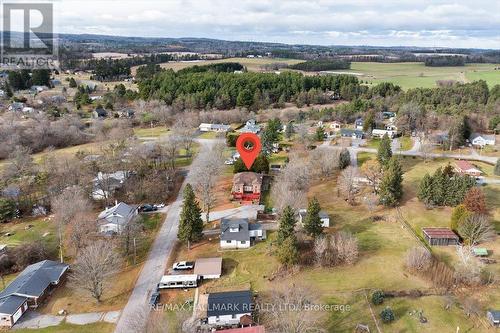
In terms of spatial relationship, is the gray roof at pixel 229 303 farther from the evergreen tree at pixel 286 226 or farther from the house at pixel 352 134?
the house at pixel 352 134

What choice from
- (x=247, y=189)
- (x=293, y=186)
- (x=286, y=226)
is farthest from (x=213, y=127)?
(x=286, y=226)

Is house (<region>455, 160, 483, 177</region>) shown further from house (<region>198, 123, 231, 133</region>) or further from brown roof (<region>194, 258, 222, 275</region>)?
house (<region>198, 123, 231, 133</region>)

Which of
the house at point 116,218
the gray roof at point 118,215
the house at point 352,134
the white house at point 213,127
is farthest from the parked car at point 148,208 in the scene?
the house at point 352,134

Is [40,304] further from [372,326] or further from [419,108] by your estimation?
[419,108]

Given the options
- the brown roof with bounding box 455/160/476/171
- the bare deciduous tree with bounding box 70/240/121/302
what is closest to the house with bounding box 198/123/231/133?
the brown roof with bounding box 455/160/476/171

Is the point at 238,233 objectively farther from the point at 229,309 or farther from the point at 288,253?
the point at 229,309

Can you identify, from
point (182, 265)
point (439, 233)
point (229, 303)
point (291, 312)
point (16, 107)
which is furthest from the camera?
point (16, 107)

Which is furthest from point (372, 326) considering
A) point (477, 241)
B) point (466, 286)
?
point (477, 241)
